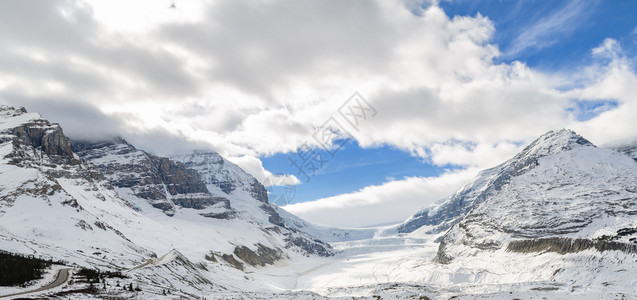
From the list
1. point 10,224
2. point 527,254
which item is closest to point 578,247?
point 527,254

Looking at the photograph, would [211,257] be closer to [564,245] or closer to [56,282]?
[564,245]

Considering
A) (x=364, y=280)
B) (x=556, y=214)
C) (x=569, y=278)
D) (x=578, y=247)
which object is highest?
(x=556, y=214)

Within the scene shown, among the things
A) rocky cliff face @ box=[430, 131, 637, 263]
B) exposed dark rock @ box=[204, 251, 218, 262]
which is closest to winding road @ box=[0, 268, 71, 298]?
rocky cliff face @ box=[430, 131, 637, 263]

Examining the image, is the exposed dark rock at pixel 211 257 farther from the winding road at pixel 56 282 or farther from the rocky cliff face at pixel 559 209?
the winding road at pixel 56 282

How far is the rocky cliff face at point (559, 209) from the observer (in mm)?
138875

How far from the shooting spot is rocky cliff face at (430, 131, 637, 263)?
139 meters

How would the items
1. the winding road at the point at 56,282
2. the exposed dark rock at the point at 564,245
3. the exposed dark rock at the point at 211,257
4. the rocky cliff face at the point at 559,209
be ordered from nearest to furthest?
1. the winding road at the point at 56,282
2. the exposed dark rock at the point at 564,245
3. the rocky cliff face at the point at 559,209
4. the exposed dark rock at the point at 211,257

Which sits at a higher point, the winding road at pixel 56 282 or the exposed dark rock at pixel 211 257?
the winding road at pixel 56 282

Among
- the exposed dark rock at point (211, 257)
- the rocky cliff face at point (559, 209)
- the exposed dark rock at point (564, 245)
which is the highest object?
the rocky cliff face at point (559, 209)

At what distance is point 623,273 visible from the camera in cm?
9775

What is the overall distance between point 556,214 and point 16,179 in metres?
215

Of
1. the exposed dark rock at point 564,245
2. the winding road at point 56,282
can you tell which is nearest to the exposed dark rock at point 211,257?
the exposed dark rock at point 564,245

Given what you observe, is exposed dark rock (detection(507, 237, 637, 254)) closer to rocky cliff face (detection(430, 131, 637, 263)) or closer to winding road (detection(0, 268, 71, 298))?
rocky cliff face (detection(430, 131, 637, 263))

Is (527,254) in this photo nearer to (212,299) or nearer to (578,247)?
(578,247)
